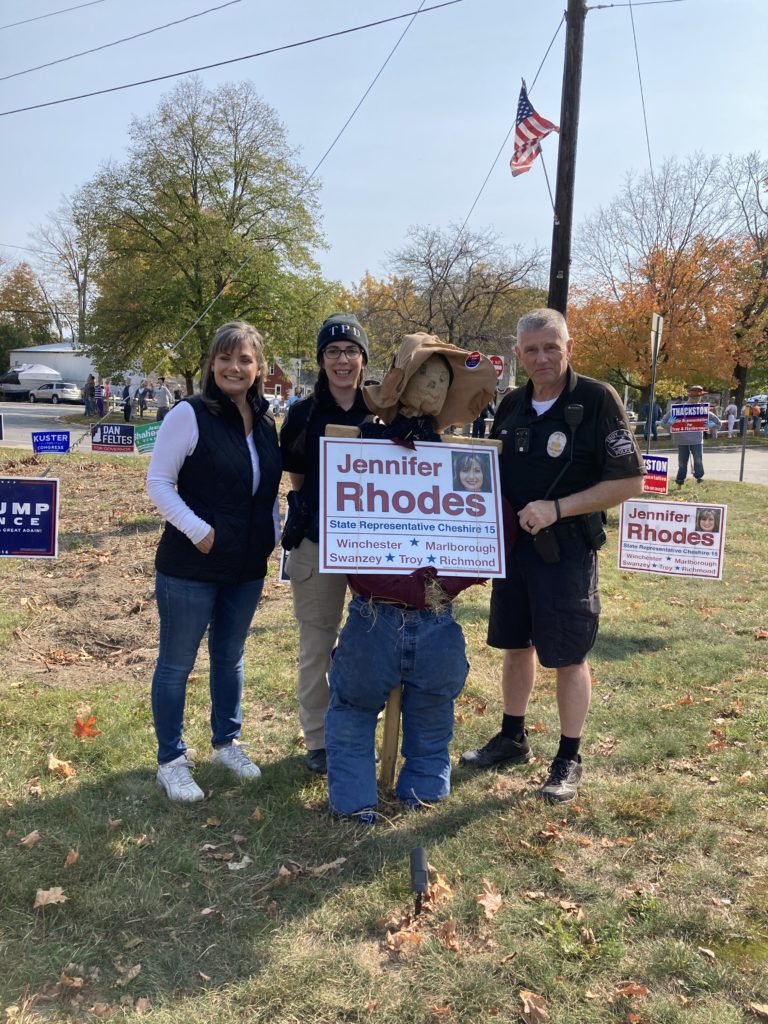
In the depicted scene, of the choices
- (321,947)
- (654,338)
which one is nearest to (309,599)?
(321,947)

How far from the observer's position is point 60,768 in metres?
3.66

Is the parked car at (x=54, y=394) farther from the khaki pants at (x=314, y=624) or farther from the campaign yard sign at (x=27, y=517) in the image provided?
the khaki pants at (x=314, y=624)

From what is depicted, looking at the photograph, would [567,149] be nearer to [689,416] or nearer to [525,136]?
[525,136]

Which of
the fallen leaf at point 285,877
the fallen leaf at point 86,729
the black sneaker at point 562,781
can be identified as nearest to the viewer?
the fallen leaf at point 285,877

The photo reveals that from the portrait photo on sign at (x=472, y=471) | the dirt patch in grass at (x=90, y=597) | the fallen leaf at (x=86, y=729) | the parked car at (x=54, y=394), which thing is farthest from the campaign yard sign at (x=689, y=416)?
the parked car at (x=54, y=394)

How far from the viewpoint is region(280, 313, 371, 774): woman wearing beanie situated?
3371mm

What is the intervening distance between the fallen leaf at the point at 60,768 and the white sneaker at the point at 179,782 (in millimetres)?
491

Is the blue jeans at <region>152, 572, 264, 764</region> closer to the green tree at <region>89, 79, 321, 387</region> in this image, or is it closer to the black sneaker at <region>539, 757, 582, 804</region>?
the black sneaker at <region>539, 757, 582, 804</region>

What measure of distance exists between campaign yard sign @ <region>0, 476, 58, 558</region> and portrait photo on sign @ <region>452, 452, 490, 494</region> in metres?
2.82

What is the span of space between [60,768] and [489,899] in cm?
220

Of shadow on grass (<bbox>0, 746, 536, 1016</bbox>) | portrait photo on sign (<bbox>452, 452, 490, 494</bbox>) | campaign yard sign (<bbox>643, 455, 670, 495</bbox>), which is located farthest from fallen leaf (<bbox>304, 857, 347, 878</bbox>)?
campaign yard sign (<bbox>643, 455, 670, 495</bbox>)

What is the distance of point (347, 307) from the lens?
157 feet

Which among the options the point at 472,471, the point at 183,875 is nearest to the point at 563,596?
the point at 472,471

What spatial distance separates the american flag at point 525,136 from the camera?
10359mm
